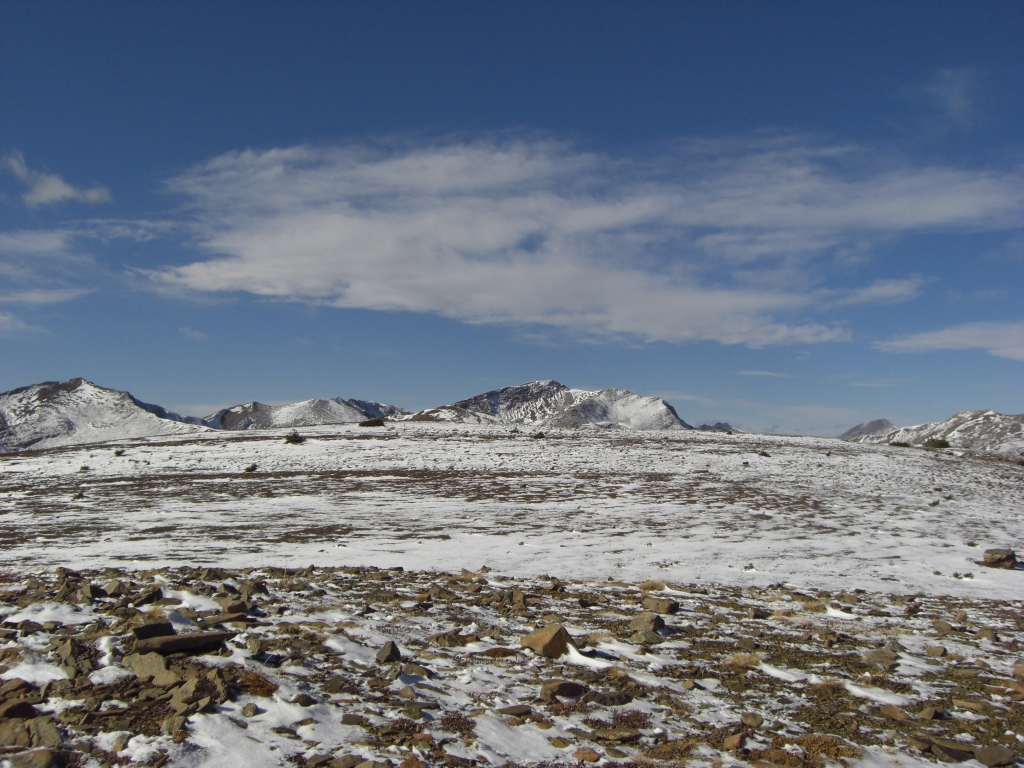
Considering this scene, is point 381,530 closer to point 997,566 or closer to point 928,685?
point 928,685

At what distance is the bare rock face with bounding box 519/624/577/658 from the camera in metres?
7.50

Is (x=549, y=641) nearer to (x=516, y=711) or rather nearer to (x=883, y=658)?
(x=516, y=711)

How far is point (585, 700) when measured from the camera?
625 cm

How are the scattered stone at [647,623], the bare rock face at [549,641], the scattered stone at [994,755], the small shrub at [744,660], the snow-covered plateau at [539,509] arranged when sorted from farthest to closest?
the snow-covered plateau at [539,509]
the scattered stone at [647,623]
the small shrub at [744,660]
the bare rock face at [549,641]
the scattered stone at [994,755]

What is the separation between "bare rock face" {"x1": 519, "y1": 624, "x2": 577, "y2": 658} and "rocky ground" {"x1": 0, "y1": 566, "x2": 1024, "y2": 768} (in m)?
0.03

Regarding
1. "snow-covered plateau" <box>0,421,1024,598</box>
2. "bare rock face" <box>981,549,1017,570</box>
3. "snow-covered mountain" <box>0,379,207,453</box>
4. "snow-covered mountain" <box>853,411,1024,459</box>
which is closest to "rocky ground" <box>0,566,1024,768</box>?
"snow-covered plateau" <box>0,421,1024,598</box>

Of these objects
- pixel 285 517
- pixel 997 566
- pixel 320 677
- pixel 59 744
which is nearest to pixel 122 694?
pixel 59 744

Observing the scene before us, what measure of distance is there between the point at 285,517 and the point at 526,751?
18789 mm

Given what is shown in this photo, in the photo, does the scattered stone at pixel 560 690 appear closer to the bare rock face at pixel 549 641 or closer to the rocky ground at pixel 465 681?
the rocky ground at pixel 465 681

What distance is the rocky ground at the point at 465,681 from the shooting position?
5086mm

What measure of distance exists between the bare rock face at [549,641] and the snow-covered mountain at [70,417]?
92.0 metres

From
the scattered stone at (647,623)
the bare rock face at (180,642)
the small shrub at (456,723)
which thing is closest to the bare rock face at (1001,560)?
the scattered stone at (647,623)

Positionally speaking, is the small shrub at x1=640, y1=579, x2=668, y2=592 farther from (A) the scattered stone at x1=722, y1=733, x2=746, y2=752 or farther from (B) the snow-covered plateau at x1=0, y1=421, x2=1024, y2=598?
(A) the scattered stone at x1=722, y1=733, x2=746, y2=752

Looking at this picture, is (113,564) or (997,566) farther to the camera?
(997,566)
